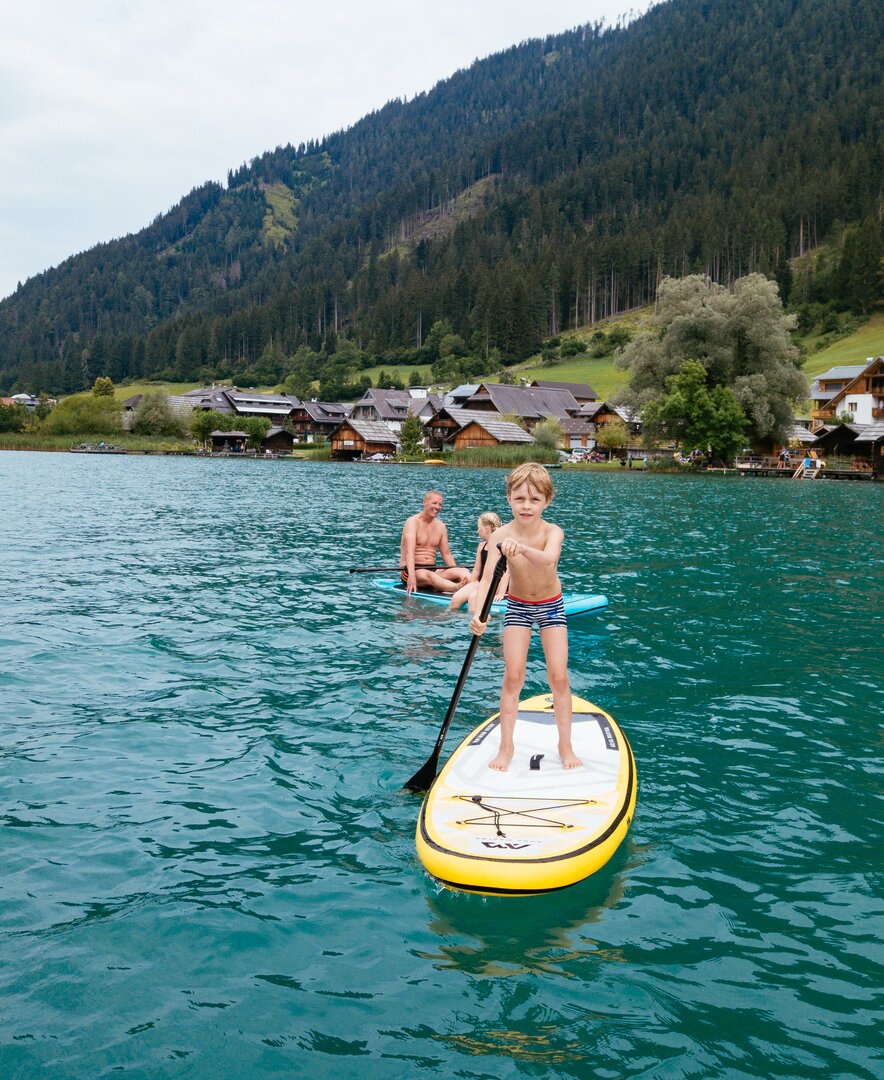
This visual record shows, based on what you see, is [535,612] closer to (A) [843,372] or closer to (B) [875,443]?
(B) [875,443]

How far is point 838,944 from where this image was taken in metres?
6.13

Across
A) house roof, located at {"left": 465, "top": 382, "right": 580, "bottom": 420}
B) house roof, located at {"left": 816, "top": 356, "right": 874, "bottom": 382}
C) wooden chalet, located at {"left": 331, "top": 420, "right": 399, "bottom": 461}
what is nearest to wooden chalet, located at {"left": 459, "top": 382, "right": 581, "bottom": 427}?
house roof, located at {"left": 465, "top": 382, "right": 580, "bottom": 420}

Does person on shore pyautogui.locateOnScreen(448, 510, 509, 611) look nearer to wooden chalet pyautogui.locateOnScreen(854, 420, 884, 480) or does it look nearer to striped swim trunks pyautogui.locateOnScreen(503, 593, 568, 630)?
striped swim trunks pyautogui.locateOnScreen(503, 593, 568, 630)

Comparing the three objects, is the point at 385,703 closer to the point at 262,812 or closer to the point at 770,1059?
the point at 262,812

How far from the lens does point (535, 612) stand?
8102mm

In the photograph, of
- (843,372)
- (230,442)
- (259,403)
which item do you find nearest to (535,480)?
(843,372)

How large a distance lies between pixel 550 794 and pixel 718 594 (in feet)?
46.3

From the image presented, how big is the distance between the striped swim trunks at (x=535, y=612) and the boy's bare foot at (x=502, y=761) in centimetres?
123

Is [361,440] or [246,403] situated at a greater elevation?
[246,403]

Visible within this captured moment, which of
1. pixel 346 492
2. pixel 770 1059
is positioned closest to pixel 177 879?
pixel 770 1059

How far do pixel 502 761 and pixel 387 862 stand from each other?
1528 mm

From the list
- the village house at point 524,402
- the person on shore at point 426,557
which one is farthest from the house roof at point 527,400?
the person on shore at point 426,557

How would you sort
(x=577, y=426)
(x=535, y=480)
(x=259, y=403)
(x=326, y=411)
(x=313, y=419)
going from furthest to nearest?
(x=259, y=403)
(x=326, y=411)
(x=313, y=419)
(x=577, y=426)
(x=535, y=480)

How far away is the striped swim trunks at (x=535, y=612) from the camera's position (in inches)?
318
